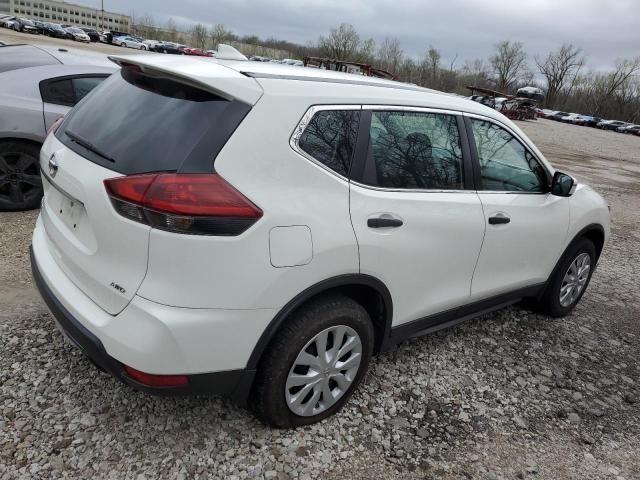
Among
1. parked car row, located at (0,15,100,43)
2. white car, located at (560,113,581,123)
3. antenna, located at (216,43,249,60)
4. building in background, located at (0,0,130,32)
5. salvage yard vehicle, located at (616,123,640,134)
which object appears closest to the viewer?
antenna, located at (216,43,249,60)

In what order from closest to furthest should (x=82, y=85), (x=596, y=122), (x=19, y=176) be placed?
(x=19, y=176), (x=82, y=85), (x=596, y=122)

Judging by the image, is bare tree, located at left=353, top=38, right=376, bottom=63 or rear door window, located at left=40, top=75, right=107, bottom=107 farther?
bare tree, located at left=353, top=38, right=376, bottom=63

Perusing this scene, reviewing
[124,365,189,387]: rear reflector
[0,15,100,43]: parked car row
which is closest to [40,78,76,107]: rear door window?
[124,365,189,387]: rear reflector

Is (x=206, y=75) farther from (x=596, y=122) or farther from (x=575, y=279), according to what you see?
(x=596, y=122)

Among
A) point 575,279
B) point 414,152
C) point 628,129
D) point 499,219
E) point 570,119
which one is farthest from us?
point 570,119

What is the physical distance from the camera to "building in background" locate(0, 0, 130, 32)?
137m

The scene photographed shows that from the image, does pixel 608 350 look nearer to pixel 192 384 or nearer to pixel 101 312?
pixel 192 384

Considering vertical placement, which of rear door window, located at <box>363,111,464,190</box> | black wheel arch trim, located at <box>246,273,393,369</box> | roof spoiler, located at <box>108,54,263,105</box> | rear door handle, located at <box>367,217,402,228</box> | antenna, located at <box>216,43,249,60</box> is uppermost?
antenna, located at <box>216,43,249,60</box>

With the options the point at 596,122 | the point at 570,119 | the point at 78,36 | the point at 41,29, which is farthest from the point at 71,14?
the point at 596,122

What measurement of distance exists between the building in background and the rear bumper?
15272 centimetres

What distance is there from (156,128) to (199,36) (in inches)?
5151

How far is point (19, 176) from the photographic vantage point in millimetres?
5016

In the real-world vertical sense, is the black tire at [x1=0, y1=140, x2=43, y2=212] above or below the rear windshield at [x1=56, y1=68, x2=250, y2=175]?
below

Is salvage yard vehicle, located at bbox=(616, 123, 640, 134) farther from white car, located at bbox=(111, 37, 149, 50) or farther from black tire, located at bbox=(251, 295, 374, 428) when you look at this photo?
black tire, located at bbox=(251, 295, 374, 428)
